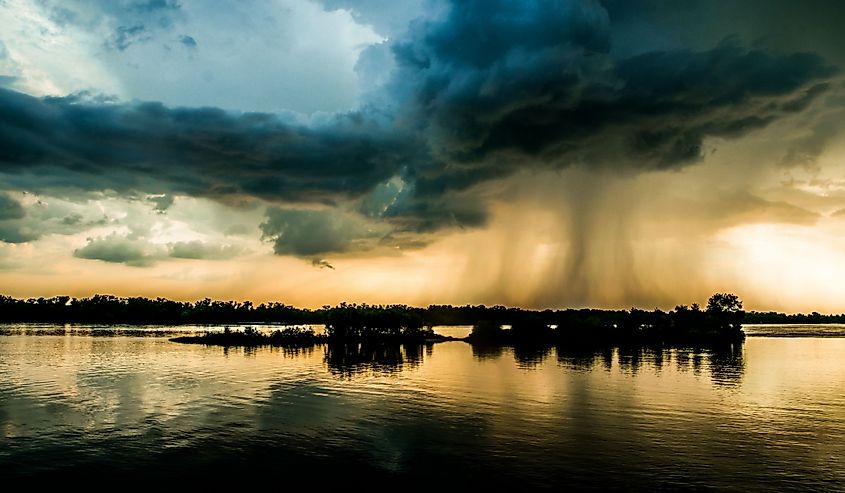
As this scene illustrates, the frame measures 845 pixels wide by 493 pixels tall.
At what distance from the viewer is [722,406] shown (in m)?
73.1

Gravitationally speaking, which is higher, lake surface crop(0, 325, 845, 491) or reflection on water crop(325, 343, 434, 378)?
lake surface crop(0, 325, 845, 491)

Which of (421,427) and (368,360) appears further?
(368,360)

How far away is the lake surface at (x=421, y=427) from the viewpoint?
138 ft

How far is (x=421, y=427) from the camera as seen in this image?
57.5 m

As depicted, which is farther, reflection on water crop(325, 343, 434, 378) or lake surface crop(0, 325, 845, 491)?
reflection on water crop(325, 343, 434, 378)

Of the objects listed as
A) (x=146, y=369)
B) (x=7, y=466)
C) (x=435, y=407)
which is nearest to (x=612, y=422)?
(x=435, y=407)

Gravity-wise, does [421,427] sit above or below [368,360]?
above

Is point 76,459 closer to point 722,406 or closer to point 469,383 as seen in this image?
point 469,383

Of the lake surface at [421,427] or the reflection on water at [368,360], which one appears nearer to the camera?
the lake surface at [421,427]

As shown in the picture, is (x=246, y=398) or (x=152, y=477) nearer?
(x=152, y=477)

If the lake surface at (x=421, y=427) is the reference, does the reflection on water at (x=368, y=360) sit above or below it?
below

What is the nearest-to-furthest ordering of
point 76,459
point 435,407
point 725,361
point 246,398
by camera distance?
1. point 76,459
2. point 435,407
3. point 246,398
4. point 725,361

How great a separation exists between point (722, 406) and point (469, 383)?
118 feet

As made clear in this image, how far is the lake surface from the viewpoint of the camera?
138 ft
